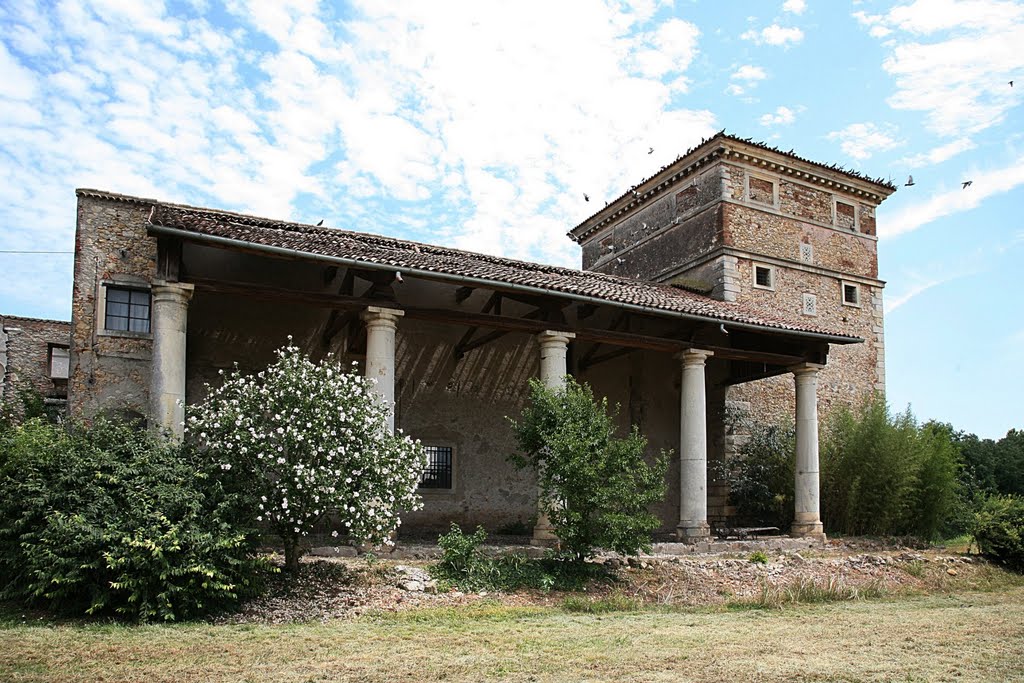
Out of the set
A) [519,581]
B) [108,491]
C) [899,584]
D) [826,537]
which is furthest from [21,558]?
[826,537]

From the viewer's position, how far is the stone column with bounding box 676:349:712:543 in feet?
51.7

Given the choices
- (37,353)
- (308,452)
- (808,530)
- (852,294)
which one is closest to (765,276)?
(852,294)

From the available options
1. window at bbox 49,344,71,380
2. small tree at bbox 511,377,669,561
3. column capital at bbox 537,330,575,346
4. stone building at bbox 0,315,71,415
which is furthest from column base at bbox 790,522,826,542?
window at bbox 49,344,71,380

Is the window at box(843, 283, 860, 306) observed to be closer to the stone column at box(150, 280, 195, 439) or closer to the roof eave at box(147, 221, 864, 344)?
the roof eave at box(147, 221, 864, 344)

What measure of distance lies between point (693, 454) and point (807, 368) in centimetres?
378

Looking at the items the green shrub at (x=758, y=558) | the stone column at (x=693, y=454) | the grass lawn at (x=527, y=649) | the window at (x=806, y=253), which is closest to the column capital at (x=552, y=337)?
the stone column at (x=693, y=454)

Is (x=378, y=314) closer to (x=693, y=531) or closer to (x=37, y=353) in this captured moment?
(x=693, y=531)

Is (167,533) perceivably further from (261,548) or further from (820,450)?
(820,450)

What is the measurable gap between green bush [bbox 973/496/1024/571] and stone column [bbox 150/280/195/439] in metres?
15.1

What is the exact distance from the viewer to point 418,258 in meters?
13.9

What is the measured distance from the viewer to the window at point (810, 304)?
22922mm

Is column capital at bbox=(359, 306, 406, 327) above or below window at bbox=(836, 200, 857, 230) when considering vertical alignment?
below

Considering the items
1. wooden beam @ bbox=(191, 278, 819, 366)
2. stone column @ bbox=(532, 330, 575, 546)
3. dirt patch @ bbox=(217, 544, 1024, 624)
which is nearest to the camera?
dirt patch @ bbox=(217, 544, 1024, 624)

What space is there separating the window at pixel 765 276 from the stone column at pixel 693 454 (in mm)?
6891
